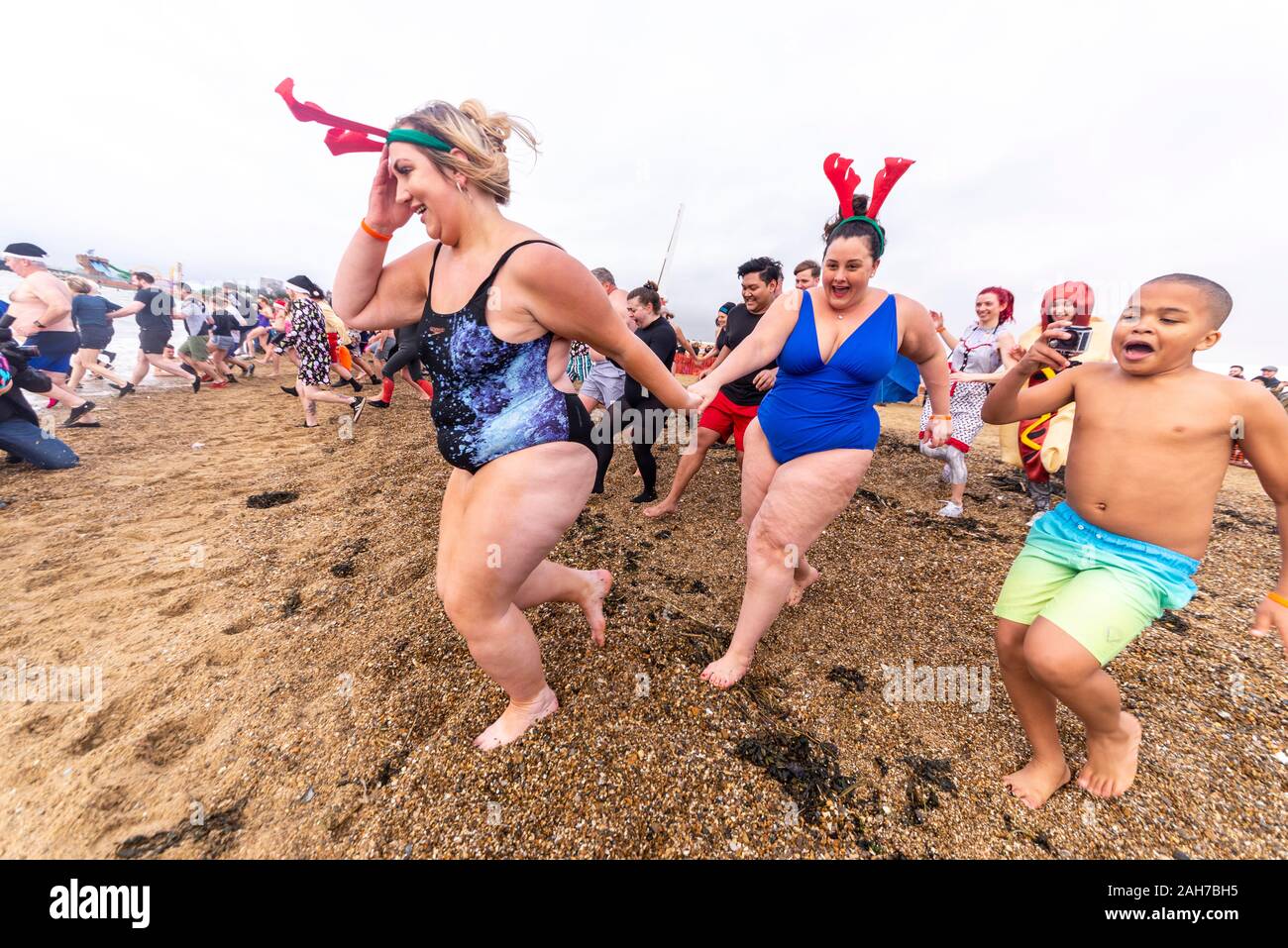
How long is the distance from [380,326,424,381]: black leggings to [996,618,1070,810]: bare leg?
2477mm

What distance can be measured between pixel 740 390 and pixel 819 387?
1.64 meters

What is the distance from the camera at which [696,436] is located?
408 centimetres

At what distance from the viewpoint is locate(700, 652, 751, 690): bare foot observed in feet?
7.23

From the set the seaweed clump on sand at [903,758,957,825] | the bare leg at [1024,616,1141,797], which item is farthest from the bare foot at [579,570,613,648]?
the bare leg at [1024,616,1141,797]

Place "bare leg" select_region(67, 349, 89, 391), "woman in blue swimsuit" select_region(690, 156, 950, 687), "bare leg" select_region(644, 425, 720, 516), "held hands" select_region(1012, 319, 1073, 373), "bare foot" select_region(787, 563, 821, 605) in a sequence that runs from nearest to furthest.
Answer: "held hands" select_region(1012, 319, 1073, 373) < "woman in blue swimsuit" select_region(690, 156, 950, 687) < "bare foot" select_region(787, 563, 821, 605) < "bare leg" select_region(644, 425, 720, 516) < "bare leg" select_region(67, 349, 89, 391)

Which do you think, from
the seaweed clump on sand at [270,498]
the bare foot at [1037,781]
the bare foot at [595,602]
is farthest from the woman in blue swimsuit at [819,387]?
the seaweed clump on sand at [270,498]

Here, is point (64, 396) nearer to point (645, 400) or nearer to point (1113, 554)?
point (645, 400)

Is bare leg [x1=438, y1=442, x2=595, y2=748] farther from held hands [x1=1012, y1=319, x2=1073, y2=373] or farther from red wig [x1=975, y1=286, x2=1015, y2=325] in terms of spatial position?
red wig [x1=975, y1=286, x2=1015, y2=325]

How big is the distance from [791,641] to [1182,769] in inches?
62.2

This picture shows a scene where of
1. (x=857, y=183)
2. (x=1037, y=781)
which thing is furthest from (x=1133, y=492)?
(x=857, y=183)

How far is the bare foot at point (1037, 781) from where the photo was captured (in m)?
1.74

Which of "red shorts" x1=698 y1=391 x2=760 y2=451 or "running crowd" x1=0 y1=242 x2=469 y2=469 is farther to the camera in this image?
"running crowd" x1=0 y1=242 x2=469 y2=469
